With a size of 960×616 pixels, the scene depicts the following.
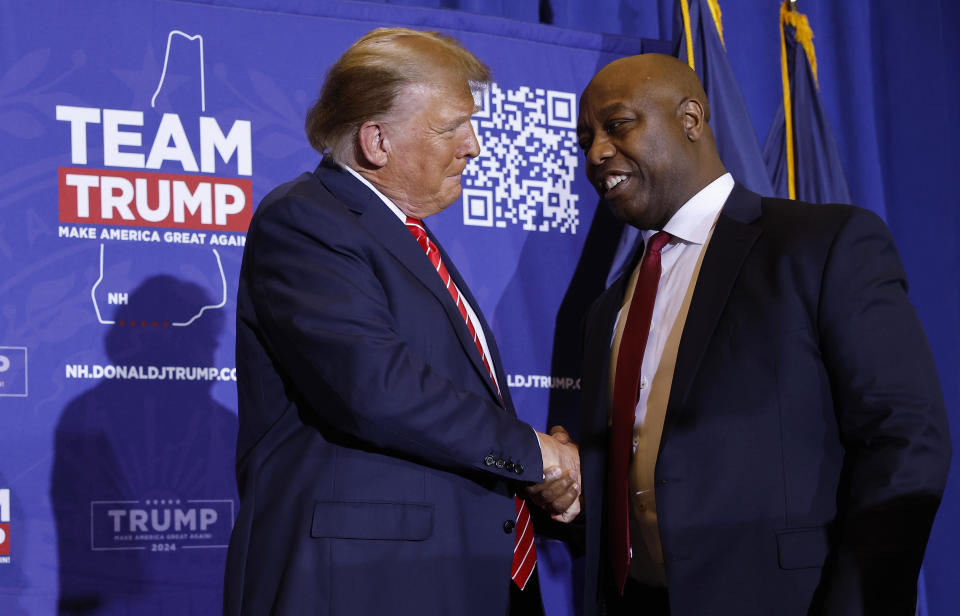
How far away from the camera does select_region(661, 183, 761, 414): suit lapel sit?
6.85ft

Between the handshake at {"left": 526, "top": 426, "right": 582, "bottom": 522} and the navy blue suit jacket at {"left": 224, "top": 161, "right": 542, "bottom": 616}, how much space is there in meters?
0.09

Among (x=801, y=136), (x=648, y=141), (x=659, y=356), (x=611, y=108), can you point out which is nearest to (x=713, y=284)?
(x=659, y=356)

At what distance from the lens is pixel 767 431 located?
204 cm

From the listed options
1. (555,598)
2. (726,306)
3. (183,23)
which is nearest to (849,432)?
(726,306)

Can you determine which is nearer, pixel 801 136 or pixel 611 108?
pixel 611 108

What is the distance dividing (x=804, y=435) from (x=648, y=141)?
85 centimetres

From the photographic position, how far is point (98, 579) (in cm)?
278

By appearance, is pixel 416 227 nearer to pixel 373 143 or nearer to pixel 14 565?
pixel 373 143

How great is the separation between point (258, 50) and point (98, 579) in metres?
1.59

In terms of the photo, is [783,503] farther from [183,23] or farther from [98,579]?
[183,23]

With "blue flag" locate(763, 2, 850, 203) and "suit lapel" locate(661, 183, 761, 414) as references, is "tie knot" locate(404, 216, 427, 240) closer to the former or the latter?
"suit lapel" locate(661, 183, 761, 414)

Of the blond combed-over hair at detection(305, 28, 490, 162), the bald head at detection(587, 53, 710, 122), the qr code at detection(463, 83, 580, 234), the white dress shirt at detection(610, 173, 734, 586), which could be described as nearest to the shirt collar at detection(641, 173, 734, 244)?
the white dress shirt at detection(610, 173, 734, 586)

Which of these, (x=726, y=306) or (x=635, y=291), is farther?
(x=635, y=291)

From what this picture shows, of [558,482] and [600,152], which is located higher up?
[600,152]
